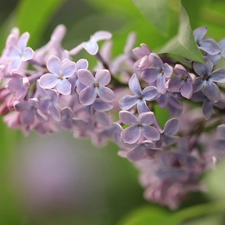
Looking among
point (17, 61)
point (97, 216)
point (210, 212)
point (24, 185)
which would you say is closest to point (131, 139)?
point (17, 61)

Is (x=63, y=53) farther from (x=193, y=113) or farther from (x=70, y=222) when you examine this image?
(x=70, y=222)

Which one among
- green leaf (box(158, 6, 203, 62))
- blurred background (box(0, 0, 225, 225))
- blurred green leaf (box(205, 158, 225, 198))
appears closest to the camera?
green leaf (box(158, 6, 203, 62))

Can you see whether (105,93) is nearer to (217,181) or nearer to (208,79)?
(208,79)

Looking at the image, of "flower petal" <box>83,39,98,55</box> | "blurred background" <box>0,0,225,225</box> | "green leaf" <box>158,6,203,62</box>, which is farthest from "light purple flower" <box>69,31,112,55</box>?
"blurred background" <box>0,0,225,225</box>

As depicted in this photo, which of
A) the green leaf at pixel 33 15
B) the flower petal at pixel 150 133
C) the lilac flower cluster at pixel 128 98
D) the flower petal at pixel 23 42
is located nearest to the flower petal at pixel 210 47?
the lilac flower cluster at pixel 128 98

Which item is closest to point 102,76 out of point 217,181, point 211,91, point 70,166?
point 211,91

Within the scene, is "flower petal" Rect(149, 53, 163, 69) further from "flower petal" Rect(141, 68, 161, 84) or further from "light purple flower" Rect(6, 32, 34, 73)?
"light purple flower" Rect(6, 32, 34, 73)
